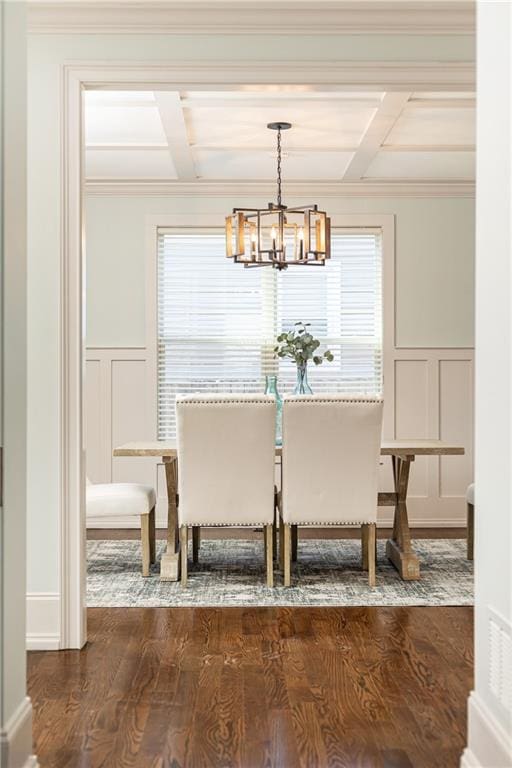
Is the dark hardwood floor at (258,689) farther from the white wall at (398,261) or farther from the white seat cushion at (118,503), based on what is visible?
the white wall at (398,261)

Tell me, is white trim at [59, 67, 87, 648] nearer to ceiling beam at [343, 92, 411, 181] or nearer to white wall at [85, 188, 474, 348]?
ceiling beam at [343, 92, 411, 181]

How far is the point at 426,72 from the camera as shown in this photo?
3.81 m

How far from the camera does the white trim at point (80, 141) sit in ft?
12.2

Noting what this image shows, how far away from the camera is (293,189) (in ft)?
22.8

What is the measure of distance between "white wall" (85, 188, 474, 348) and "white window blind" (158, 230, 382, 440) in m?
0.22

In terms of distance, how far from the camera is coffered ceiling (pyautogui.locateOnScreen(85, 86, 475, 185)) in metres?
4.89

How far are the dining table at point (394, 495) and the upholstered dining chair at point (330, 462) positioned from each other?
0.85 feet

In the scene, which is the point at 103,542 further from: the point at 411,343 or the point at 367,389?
the point at 411,343

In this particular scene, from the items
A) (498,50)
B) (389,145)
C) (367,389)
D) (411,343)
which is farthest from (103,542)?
(498,50)

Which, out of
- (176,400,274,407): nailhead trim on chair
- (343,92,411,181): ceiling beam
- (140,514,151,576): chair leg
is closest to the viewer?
(176,400,274,407): nailhead trim on chair

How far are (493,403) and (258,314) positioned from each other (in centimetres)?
499

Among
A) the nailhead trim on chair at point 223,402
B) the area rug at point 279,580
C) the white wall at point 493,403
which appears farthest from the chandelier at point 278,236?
the white wall at point 493,403

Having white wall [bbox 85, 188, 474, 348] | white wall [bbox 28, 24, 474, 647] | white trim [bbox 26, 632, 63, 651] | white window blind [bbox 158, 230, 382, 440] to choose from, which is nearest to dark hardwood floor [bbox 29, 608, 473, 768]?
white trim [bbox 26, 632, 63, 651]

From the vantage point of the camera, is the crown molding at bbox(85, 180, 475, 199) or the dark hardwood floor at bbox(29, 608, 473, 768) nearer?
the dark hardwood floor at bbox(29, 608, 473, 768)
